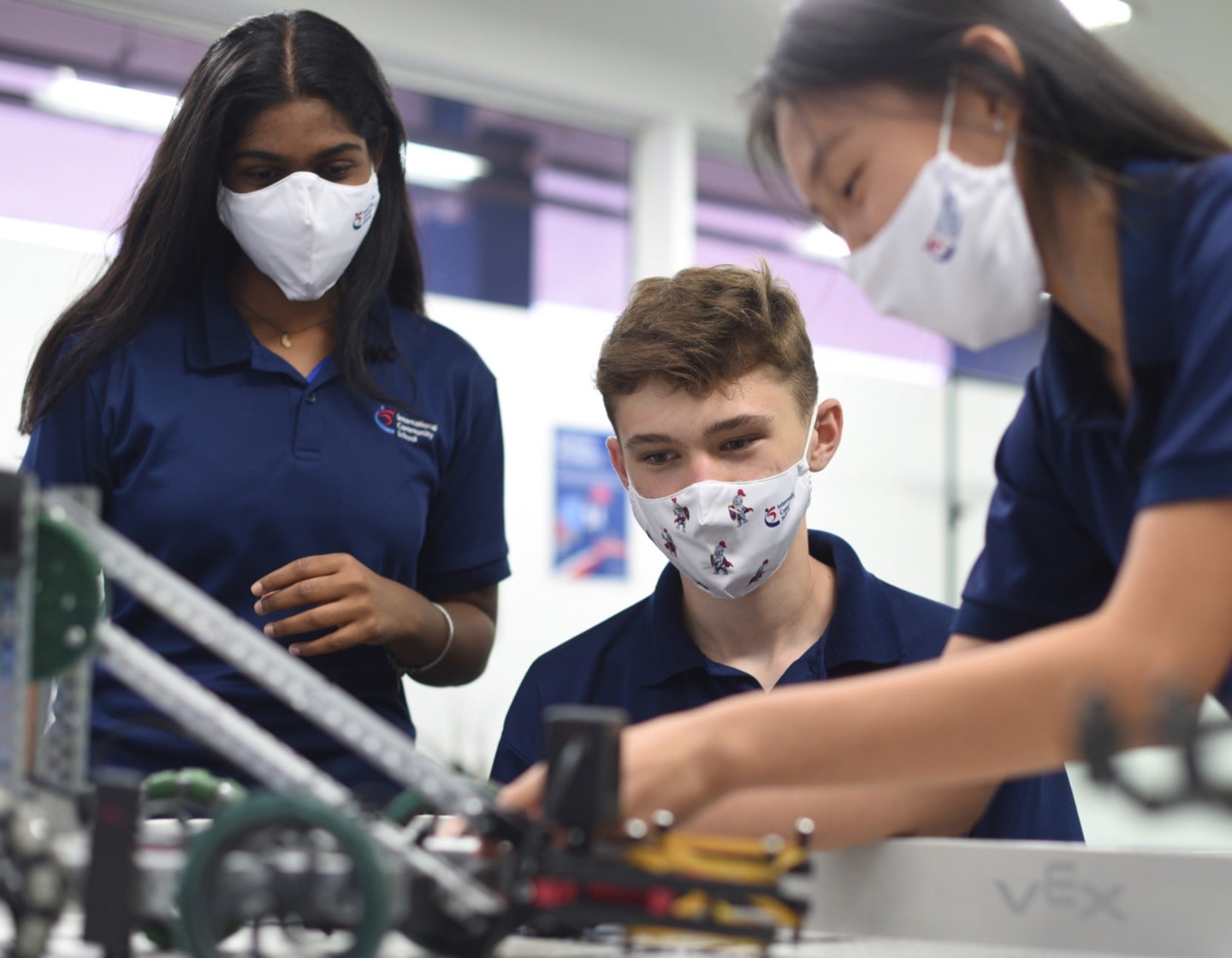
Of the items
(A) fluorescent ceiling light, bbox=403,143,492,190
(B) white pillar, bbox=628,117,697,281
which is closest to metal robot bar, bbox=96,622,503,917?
(A) fluorescent ceiling light, bbox=403,143,492,190

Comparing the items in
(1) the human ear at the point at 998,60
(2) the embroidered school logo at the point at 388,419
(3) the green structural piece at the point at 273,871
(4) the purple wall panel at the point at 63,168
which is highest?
(4) the purple wall panel at the point at 63,168

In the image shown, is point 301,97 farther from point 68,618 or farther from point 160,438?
point 68,618

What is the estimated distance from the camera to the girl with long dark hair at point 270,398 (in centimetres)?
126

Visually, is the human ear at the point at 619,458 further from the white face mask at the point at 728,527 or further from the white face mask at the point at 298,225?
the white face mask at the point at 298,225

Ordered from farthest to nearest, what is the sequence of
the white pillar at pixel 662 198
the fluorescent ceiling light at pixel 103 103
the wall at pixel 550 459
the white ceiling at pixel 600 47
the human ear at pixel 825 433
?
the white pillar at pixel 662 198 → the white ceiling at pixel 600 47 → the fluorescent ceiling light at pixel 103 103 → the wall at pixel 550 459 → the human ear at pixel 825 433

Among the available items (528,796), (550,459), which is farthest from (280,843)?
(550,459)

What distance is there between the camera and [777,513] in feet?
4.27

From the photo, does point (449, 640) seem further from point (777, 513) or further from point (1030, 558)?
point (1030, 558)

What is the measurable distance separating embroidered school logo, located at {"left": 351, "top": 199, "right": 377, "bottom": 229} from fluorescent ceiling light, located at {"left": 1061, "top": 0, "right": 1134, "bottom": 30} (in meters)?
2.83

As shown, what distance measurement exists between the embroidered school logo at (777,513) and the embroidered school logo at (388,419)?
1.31ft

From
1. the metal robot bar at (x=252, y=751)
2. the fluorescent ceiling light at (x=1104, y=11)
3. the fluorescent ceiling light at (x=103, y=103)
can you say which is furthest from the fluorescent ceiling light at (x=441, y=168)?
the metal robot bar at (x=252, y=751)

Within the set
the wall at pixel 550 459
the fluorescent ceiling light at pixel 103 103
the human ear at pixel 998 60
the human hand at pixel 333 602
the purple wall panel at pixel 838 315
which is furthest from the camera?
the purple wall panel at pixel 838 315

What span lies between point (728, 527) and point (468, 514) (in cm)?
33

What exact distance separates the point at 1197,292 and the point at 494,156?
10.5 feet
